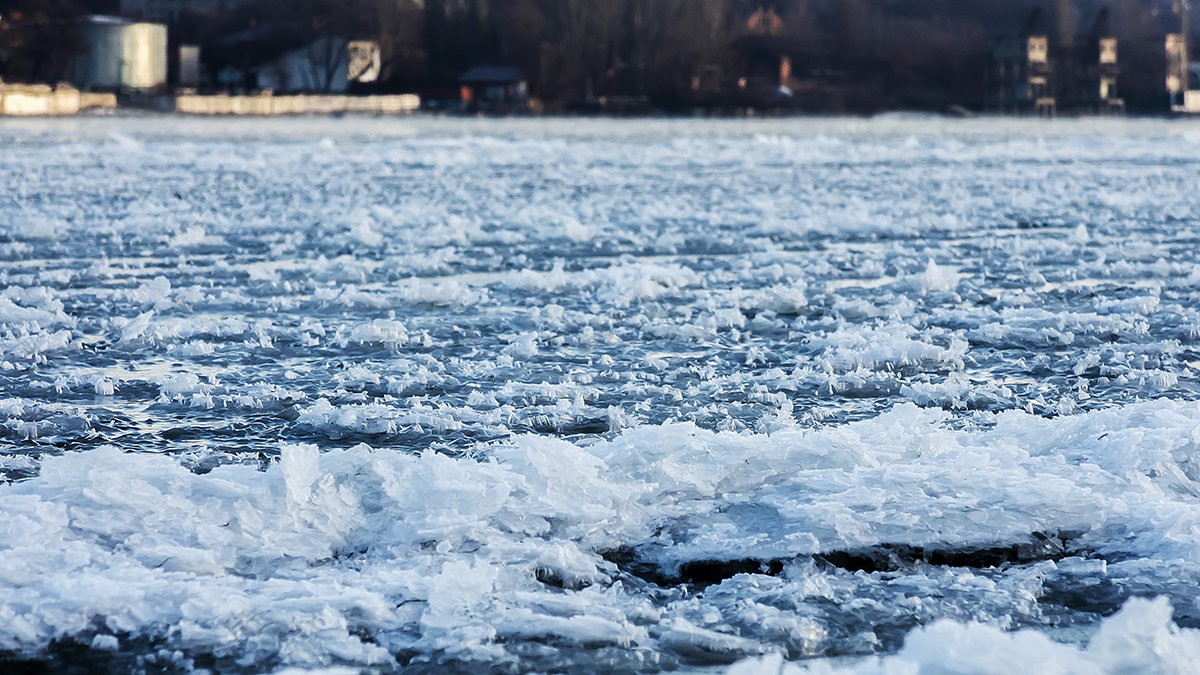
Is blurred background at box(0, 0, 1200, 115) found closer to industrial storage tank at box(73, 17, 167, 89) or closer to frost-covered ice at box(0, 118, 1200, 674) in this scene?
industrial storage tank at box(73, 17, 167, 89)

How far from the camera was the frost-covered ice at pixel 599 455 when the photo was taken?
9.52 feet

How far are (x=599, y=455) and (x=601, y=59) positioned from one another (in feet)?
262

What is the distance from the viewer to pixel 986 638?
256 cm

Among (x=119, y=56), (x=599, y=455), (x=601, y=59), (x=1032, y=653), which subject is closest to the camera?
(x=1032, y=653)

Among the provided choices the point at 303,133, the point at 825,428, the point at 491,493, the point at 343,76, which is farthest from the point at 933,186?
the point at 343,76

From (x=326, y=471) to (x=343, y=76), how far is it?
8196 centimetres

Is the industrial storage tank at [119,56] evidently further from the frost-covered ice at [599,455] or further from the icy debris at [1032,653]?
the icy debris at [1032,653]

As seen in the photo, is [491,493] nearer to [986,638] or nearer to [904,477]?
[904,477]

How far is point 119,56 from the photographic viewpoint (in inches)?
2805

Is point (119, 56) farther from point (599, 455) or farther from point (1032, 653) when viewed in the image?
point (1032, 653)

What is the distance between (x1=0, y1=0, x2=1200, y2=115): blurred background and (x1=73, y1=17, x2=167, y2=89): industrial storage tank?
77 mm

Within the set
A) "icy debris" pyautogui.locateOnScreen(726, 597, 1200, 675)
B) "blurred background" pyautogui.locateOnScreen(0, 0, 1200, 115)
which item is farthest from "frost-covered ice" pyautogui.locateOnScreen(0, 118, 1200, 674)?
"blurred background" pyautogui.locateOnScreen(0, 0, 1200, 115)

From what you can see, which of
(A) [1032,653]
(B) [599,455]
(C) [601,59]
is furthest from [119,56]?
(A) [1032,653]

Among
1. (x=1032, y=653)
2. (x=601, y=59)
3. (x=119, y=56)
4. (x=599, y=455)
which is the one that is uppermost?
(x=601, y=59)
